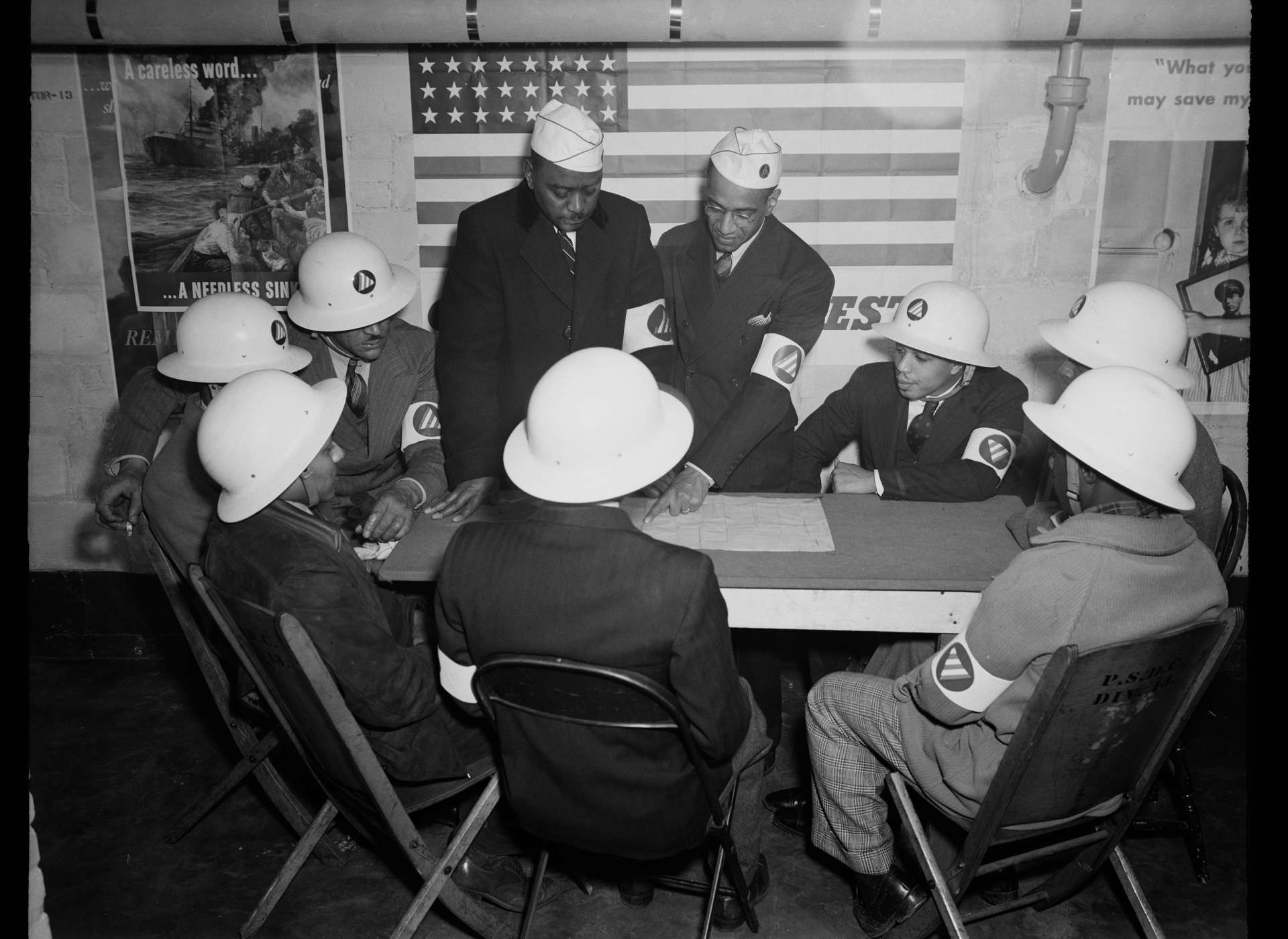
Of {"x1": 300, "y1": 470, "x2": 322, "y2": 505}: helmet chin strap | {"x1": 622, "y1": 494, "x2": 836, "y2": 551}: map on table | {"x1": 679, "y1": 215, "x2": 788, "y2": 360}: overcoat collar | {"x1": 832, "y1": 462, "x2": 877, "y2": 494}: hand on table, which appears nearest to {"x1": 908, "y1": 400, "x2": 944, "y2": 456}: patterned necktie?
{"x1": 832, "y1": 462, "x2": 877, "y2": 494}: hand on table

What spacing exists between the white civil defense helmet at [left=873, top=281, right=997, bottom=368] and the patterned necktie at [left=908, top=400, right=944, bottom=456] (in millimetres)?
241

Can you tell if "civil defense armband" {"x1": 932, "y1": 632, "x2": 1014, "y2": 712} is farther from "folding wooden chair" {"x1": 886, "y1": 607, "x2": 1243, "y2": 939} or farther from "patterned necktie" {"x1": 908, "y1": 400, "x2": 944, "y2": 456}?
"patterned necktie" {"x1": 908, "y1": 400, "x2": 944, "y2": 456}

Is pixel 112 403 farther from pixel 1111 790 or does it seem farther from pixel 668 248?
pixel 1111 790

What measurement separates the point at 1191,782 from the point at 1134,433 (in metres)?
1.66

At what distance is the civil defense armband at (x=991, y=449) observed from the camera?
3443 millimetres

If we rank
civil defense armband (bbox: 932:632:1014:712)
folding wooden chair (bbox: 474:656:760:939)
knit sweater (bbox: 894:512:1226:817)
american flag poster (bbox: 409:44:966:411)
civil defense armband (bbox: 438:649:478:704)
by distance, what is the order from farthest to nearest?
american flag poster (bbox: 409:44:966:411) < civil defense armband (bbox: 438:649:478:704) < civil defense armband (bbox: 932:632:1014:712) < knit sweater (bbox: 894:512:1226:817) < folding wooden chair (bbox: 474:656:760:939)

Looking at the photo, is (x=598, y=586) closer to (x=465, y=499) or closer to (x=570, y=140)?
(x=465, y=499)

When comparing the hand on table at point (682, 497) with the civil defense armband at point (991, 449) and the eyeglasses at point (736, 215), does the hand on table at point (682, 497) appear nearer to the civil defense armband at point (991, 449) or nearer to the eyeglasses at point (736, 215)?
the civil defense armband at point (991, 449)

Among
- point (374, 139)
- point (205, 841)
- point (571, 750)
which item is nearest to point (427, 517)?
point (571, 750)

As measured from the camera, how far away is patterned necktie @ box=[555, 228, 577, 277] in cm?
388

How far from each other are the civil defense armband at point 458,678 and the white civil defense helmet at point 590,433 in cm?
Result: 54

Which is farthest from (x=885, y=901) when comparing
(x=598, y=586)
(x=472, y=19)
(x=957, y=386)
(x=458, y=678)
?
(x=472, y=19)

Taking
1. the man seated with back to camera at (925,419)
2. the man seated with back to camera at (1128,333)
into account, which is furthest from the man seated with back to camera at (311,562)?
the man seated with back to camera at (1128,333)

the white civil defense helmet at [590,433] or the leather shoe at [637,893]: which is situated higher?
the white civil defense helmet at [590,433]
